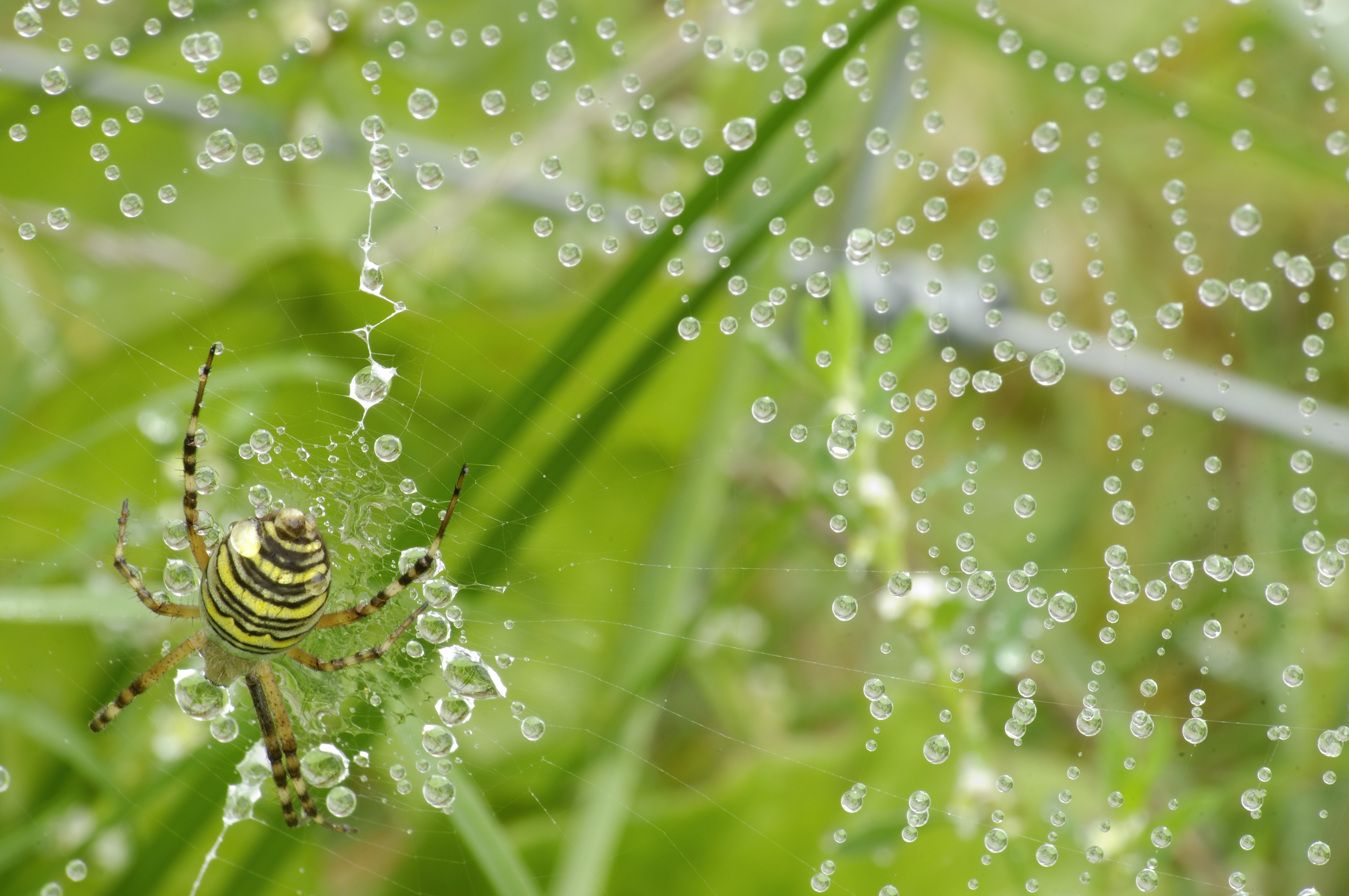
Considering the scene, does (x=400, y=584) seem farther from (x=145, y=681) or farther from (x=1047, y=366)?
(x=1047, y=366)

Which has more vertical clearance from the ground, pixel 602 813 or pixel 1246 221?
pixel 1246 221

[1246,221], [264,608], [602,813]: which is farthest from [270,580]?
[1246,221]

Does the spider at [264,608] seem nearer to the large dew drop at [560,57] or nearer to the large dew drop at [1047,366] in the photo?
the large dew drop at [560,57]

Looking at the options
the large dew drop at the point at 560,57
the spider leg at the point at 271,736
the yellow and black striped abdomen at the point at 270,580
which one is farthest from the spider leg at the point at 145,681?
the large dew drop at the point at 560,57

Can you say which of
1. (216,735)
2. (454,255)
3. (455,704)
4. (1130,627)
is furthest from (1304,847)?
(454,255)

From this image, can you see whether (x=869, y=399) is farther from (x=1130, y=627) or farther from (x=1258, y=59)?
(x=1258, y=59)

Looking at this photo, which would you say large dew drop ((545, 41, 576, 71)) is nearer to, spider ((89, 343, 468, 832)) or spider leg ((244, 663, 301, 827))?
spider ((89, 343, 468, 832))
